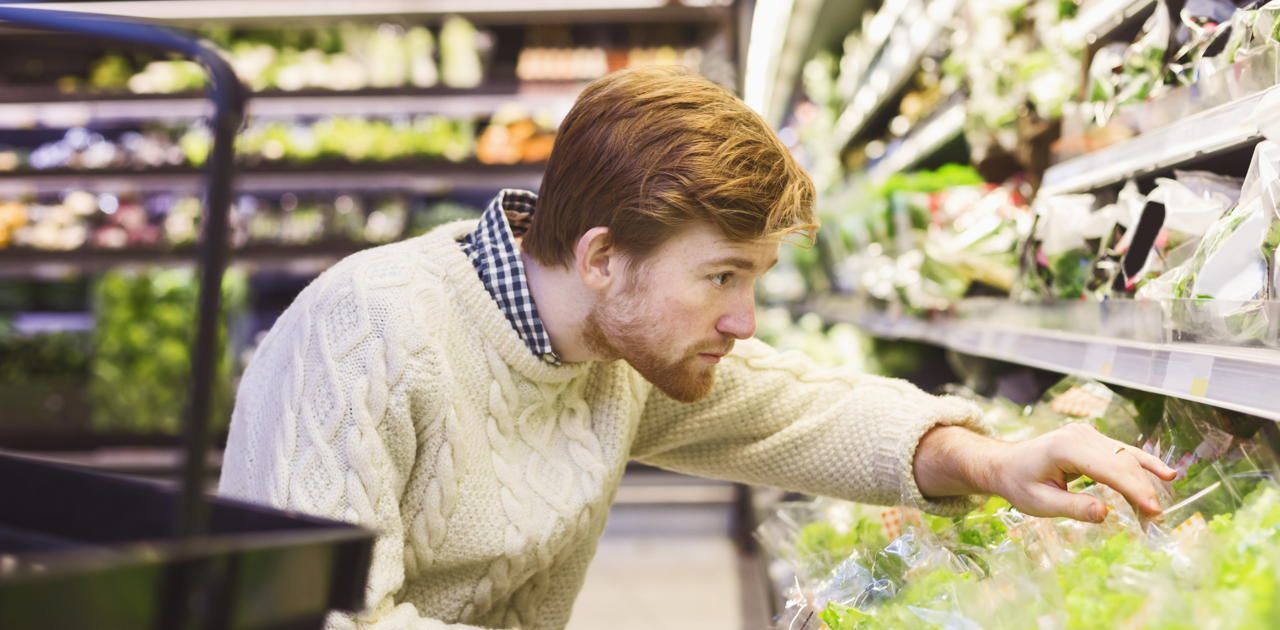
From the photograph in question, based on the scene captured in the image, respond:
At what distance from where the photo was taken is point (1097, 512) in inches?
51.5

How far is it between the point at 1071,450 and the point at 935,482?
31 centimetres

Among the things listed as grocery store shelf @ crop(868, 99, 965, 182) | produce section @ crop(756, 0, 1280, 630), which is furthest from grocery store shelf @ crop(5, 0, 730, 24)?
produce section @ crop(756, 0, 1280, 630)

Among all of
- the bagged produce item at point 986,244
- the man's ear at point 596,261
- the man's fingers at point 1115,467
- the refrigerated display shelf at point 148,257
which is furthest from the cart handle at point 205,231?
the refrigerated display shelf at point 148,257

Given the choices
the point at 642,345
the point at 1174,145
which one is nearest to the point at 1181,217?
the point at 1174,145

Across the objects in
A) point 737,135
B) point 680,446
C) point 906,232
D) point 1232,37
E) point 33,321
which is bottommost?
point 33,321

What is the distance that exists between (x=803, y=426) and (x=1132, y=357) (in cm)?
51

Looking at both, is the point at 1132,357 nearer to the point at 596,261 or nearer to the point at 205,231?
the point at 596,261

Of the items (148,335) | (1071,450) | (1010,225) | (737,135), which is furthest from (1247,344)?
(148,335)

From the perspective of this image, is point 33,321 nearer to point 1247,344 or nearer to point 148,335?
point 148,335

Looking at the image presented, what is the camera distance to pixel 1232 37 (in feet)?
4.86

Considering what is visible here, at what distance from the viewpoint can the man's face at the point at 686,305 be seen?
1524 millimetres

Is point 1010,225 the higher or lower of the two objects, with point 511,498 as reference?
higher

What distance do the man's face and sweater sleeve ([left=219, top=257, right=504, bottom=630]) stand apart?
11.3 inches

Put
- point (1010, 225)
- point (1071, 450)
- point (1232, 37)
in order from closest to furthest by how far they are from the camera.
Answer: point (1071, 450), point (1232, 37), point (1010, 225)
